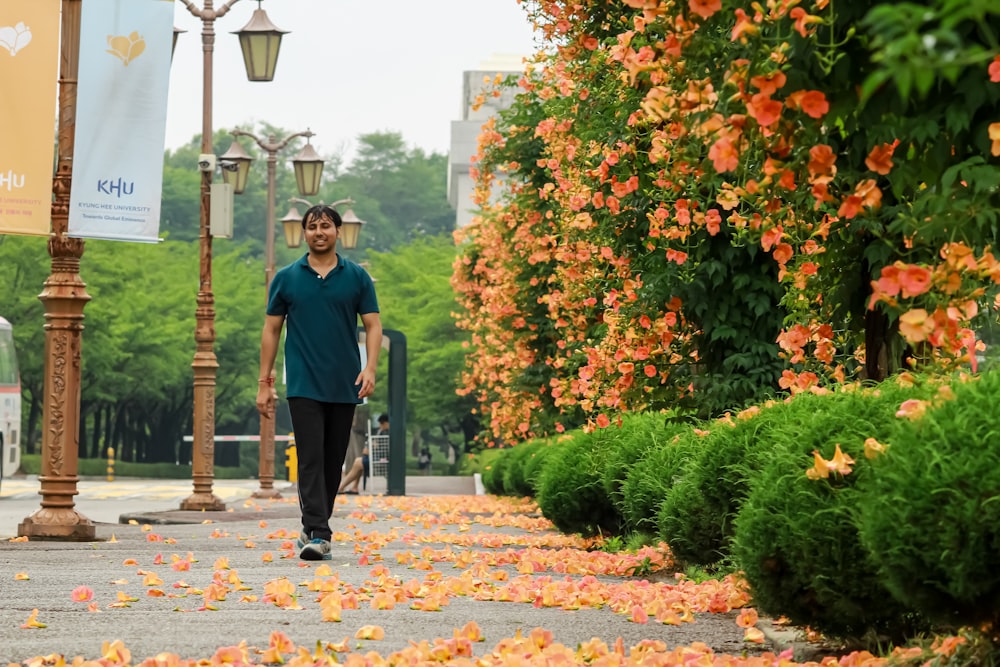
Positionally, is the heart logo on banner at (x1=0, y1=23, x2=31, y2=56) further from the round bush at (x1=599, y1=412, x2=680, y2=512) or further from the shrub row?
the shrub row

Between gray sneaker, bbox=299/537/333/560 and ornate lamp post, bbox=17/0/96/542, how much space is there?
363 centimetres

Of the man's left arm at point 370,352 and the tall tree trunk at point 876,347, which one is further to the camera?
the man's left arm at point 370,352

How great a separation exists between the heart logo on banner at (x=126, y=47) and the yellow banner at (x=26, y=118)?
0.81 meters

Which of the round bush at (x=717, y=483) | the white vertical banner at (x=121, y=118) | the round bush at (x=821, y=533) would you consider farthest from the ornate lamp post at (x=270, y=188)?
the round bush at (x=821, y=533)

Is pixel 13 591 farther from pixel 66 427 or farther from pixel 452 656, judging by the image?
pixel 66 427

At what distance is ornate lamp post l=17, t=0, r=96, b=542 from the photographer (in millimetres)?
12961

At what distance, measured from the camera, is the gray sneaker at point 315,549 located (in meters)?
9.90

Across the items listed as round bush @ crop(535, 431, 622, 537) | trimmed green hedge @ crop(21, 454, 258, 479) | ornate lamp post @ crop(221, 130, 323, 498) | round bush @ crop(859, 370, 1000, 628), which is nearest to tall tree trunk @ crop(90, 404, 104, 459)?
trimmed green hedge @ crop(21, 454, 258, 479)

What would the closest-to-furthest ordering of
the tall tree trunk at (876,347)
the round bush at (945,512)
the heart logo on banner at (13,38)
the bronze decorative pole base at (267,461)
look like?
the round bush at (945,512), the tall tree trunk at (876,347), the heart logo on banner at (13,38), the bronze decorative pole base at (267,461)

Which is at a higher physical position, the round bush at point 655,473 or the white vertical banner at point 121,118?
the white vertical banner at point 121,118

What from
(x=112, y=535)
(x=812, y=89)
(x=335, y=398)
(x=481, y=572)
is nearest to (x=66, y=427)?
(x=112, y=535)

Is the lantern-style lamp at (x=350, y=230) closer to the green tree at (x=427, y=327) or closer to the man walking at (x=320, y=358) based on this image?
the green tree at (x=427, y=327)

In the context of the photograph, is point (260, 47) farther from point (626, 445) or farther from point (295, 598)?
point (295, 598)

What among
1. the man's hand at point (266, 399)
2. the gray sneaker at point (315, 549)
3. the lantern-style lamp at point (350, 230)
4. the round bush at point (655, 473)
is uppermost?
the lantern-style lamp at point (350, 230)
